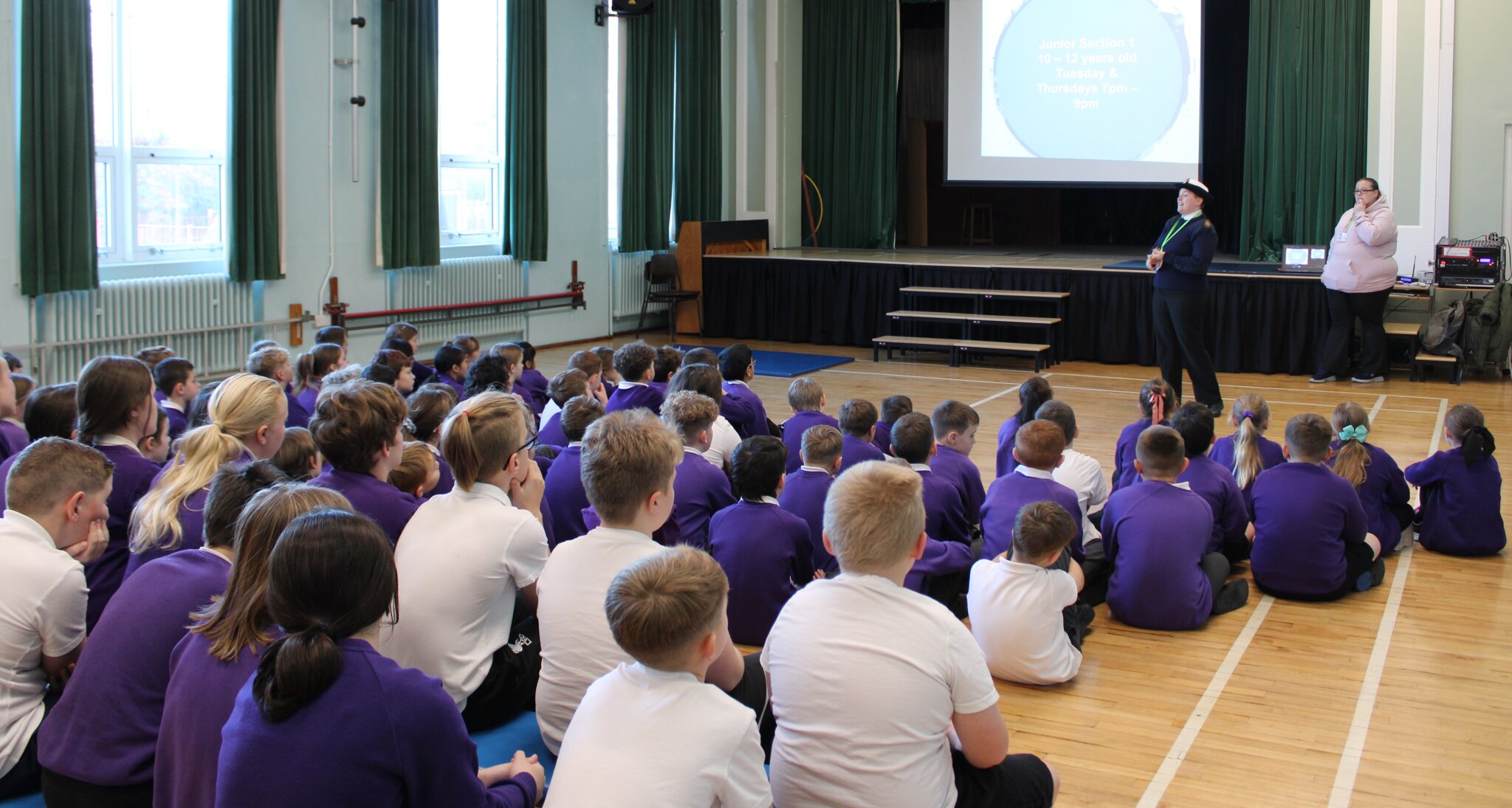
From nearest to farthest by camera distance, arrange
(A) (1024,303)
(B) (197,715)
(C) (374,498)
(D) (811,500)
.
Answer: (B) (197,715) < (C) (374,498) < (D) (811,500) < (A) (1024,303)

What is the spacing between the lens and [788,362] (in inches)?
396

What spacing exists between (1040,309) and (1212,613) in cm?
652

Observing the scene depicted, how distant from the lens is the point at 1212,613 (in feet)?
13.4

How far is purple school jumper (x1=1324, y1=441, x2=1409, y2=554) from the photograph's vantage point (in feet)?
14.9

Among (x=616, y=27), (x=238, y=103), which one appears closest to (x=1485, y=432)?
(x=238, y=103)

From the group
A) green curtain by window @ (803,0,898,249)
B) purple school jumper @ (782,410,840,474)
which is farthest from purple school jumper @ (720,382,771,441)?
green curtain by window @ (803,0,898,249)

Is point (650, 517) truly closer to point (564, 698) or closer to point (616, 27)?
point (564, 698)

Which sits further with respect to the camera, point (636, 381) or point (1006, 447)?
point (636, 381)

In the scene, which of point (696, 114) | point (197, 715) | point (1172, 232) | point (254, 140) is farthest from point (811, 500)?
point (696, 114)

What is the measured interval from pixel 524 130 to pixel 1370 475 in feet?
23.8

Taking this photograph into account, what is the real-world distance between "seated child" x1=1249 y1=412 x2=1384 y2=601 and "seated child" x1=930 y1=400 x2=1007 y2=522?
96 cm

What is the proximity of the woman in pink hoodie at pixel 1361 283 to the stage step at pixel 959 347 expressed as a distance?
1.98m

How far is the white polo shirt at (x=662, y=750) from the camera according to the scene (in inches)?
66.4

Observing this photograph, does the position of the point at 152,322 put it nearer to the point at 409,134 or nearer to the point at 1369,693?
the point at 409,134
